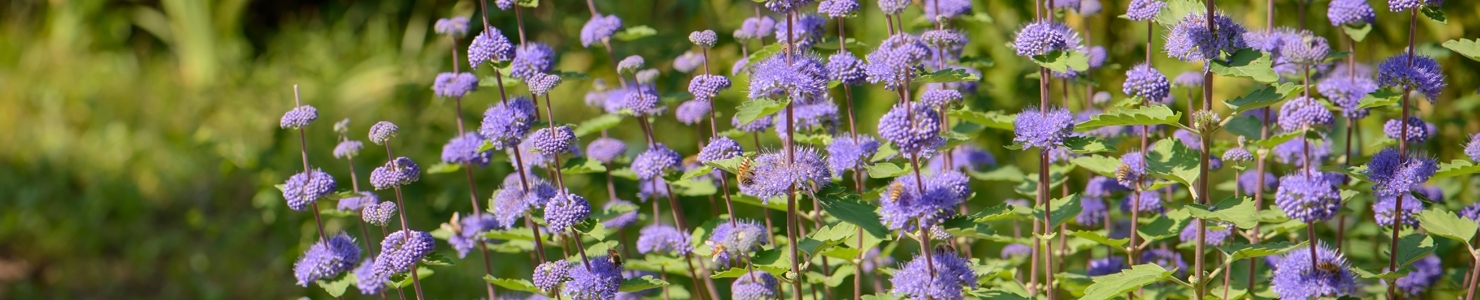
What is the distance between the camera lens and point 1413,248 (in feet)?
8.59

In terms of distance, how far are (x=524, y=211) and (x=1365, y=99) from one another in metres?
1.97

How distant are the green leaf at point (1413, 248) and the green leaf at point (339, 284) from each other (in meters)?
2.49

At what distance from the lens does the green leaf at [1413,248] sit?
2545 millimetres

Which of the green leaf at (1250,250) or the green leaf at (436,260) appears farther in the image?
the green leaf at (436,260)

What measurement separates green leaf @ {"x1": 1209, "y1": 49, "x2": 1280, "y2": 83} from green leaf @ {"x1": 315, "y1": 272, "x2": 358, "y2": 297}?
2.07 meters

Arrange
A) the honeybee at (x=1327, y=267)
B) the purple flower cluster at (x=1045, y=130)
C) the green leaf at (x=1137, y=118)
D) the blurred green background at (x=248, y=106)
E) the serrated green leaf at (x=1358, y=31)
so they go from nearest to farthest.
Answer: the green leaf at (x=1137, y=118), the purple flower cluster at (x=1045, y=130), the honeybee at (x=1327, y=267), the serrated green leaf at (x=1358, y=31), the blurred green background at (x=248, y=106)

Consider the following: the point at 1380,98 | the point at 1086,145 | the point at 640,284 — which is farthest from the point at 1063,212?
the point at 640,284

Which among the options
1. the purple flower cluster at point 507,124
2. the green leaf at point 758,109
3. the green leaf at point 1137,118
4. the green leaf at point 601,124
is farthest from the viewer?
the green leaf at point 601,124

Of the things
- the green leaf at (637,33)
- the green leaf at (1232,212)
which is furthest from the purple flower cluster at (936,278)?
the green leaf at (637,33)

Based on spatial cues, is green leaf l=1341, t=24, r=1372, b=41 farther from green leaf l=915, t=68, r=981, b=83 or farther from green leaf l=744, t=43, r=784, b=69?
green leaf l=744, t=43, r=784, b=69

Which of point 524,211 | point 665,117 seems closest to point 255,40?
point 665,117

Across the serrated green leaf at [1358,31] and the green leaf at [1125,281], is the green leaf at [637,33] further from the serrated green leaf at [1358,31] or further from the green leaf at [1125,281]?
the serrated green leaf at [1358,31]

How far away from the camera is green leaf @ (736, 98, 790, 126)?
2066 mm

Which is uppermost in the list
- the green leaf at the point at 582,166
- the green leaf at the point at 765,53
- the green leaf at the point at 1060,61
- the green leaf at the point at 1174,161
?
the green leaf at the point at 765,53
